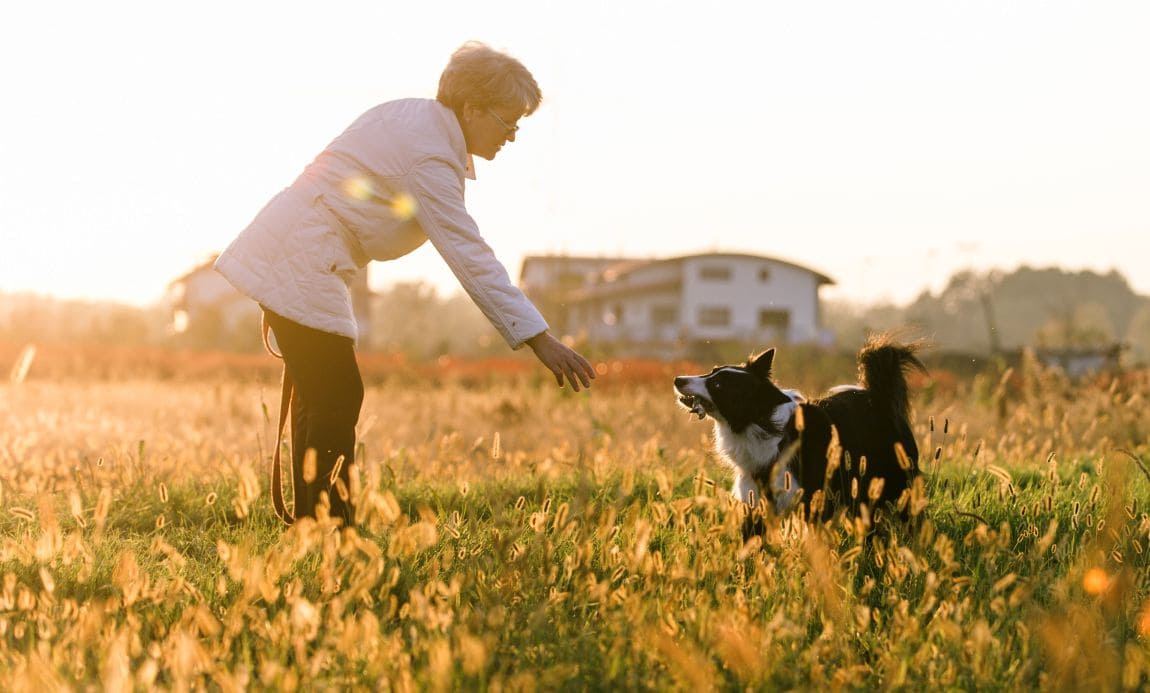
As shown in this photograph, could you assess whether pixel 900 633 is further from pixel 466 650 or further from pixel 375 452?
pixel 375 452

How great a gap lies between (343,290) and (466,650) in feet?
7.32

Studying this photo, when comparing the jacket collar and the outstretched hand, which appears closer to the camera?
the outstretched hand

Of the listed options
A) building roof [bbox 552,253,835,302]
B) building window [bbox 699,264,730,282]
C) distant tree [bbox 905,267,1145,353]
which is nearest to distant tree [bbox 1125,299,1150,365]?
distant tree [bbox 905,267,1145,353]

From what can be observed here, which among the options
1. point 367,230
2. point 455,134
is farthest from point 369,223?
point 455,134

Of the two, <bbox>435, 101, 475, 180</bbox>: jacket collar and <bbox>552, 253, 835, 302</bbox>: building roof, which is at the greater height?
<bbox>552, 253, 835, 302</bbox>: building roof

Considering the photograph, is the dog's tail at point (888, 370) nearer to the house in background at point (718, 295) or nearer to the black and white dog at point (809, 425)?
the black and white dog at point (809, 425)

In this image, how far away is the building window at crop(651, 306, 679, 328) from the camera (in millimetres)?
56562

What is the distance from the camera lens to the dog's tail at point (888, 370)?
204 inches

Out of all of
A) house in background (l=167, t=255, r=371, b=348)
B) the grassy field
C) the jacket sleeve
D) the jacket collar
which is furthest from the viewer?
house in background (l=167, t=255, r=371, b=348)

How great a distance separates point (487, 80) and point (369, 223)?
780 millimetres

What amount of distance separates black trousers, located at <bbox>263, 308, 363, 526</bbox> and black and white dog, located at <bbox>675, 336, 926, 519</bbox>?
1767 mm

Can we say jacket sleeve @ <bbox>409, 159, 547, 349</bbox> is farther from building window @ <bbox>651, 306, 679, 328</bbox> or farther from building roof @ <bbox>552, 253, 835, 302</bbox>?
building window @ <bbox>651, 306, 679, 328</bbox>

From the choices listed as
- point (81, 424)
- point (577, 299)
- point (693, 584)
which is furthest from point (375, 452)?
point (577, 299)

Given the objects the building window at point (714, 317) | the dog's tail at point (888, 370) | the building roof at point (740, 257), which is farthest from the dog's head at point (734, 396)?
the building window at point (714, 317)
